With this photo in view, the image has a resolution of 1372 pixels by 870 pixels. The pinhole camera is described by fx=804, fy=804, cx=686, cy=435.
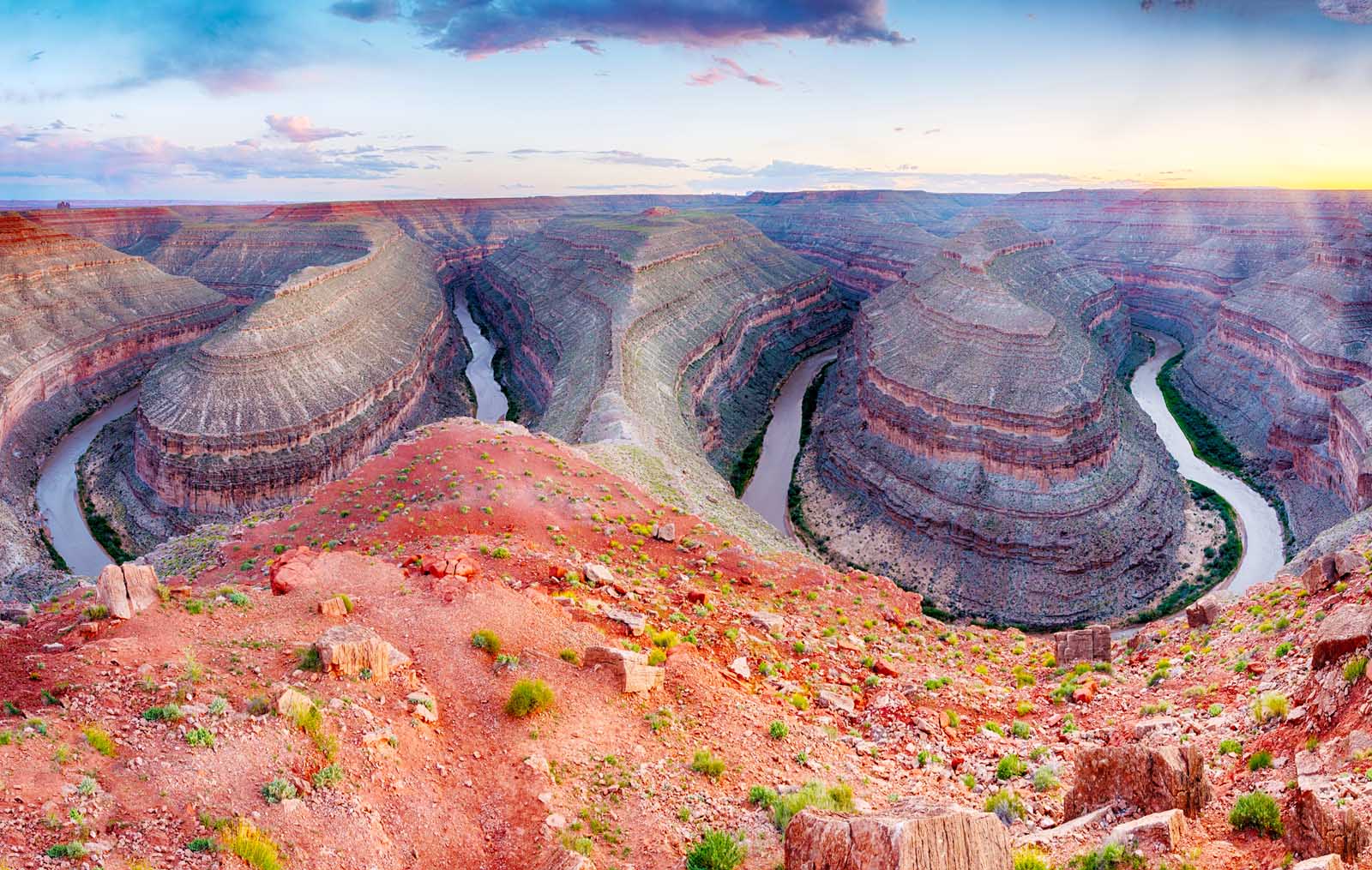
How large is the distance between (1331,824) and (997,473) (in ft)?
152

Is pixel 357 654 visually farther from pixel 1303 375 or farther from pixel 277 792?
pixel 1303 375

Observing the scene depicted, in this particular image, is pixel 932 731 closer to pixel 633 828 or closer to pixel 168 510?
pixel 633 828

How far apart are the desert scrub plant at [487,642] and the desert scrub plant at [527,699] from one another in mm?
1736

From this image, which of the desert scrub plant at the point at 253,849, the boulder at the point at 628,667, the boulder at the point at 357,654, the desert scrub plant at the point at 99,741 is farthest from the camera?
the boulder at the point at 628,667

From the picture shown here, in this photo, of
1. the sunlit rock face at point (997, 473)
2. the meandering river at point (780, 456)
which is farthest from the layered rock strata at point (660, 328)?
the sunlit rock face at point (997, 473)

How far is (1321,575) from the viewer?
20594mm

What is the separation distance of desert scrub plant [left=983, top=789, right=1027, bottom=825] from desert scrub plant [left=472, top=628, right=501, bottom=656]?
9.73 m

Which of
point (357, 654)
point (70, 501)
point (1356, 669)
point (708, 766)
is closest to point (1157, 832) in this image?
point (1356, 669)

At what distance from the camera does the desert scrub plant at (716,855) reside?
1153 centimetres

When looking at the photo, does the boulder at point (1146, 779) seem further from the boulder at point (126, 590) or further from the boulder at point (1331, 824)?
the boulder at point (126, 590)

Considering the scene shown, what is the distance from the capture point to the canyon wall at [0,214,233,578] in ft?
208

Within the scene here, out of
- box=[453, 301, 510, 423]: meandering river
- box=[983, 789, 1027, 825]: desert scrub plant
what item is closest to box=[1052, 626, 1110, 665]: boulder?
box=[983, 789, 1027, 825]: desert scrub plant

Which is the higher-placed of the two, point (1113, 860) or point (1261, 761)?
point (1261, 761)

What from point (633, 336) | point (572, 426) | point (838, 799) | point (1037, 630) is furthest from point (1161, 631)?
point (633, 336)
